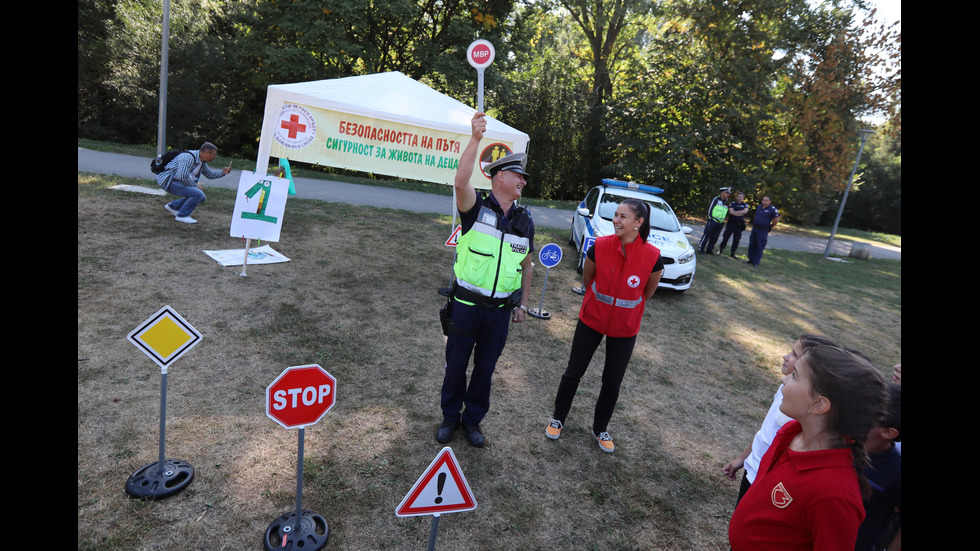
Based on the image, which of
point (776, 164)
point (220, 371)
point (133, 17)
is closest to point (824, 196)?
point (776, 164)

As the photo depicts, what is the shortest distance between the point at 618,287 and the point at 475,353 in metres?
1.18

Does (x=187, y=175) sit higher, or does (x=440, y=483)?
(x=187, y=175)

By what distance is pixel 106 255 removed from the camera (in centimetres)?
641

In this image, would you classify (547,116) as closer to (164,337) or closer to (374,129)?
(374,129)

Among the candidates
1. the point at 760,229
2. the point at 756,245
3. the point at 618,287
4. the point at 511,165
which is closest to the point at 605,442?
the point at 618,287

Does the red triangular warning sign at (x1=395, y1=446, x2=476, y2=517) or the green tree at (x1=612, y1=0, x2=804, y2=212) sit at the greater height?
the green tree at (x1=612, y1=0, x2=804, y2=212)

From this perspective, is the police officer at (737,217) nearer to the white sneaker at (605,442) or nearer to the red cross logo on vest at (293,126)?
the white sneaker at (605,442)

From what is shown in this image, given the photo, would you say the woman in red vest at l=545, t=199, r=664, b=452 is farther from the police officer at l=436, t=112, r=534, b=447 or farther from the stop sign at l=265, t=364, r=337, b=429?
the stop sign at l=265, t=364, r=337, b=429

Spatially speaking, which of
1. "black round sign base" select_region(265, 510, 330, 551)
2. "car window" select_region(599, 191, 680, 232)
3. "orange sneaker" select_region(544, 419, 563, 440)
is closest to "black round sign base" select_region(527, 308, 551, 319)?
"orange sneaker" select_region(544, 419, 563, 440)

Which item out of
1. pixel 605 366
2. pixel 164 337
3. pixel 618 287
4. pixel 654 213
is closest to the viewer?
pixel 164 337

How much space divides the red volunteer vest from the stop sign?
2.01 meters

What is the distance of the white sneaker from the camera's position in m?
3.91

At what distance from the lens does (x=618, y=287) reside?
11.4ft

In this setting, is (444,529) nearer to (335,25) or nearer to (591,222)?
Answer: (591,222)
